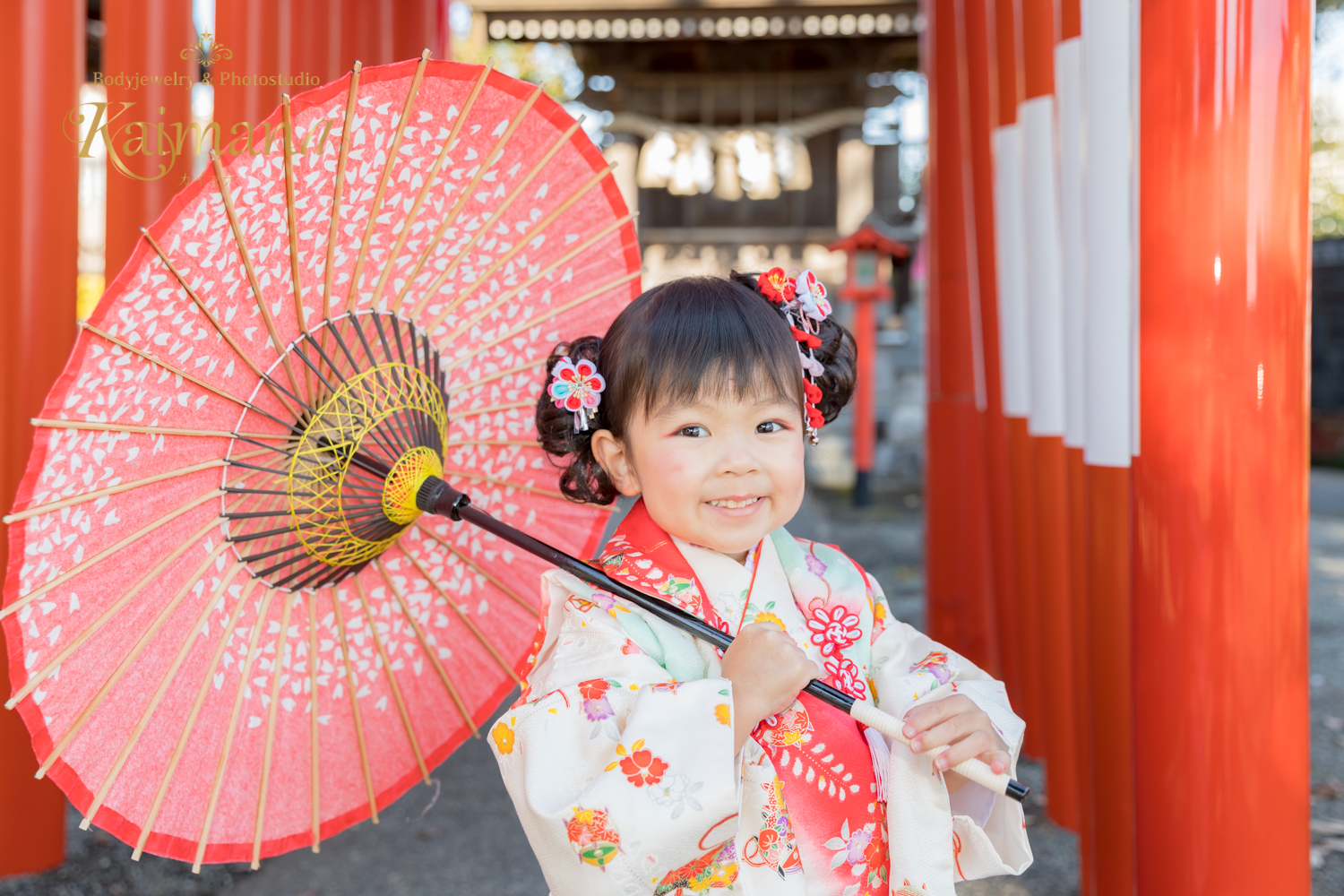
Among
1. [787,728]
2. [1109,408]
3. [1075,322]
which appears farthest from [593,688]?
[1075,322]

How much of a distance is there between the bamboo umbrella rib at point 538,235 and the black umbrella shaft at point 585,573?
296mm

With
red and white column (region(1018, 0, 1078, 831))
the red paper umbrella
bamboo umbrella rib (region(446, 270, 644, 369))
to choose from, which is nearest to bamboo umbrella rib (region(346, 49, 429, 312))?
the red paper umbrella

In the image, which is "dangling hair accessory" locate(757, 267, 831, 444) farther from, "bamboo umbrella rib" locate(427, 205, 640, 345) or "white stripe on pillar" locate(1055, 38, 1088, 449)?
"white stripe on pillar" locate(1055, 38, 1088, 449)

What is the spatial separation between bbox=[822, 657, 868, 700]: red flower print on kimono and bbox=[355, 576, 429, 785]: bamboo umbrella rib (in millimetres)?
642

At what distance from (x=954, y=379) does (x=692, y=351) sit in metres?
2.76

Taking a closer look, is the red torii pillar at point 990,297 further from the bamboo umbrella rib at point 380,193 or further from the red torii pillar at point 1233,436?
the bamboo umbrella rib at point 380,193

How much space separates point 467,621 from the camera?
1605 mm

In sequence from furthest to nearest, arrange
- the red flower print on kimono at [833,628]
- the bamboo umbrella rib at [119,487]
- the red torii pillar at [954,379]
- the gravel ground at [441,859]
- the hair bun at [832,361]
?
the red torii pillar at [954,379] → the gravel ground at [441,859] → the hair bun at [832,361] → the red flower print on kimono at [833,628] → the bamboo umbrella rib at [119,487]

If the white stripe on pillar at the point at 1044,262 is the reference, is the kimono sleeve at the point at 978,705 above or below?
below

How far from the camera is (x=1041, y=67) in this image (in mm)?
2594

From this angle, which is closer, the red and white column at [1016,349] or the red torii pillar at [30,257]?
the red torii pillar at [30,257]

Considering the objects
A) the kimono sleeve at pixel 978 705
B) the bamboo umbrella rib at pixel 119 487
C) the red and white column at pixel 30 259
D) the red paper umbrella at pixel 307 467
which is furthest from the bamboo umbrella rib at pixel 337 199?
the red and white column at pixel 30 259

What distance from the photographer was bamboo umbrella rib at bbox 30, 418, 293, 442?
115cm

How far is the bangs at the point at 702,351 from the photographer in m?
1.35
